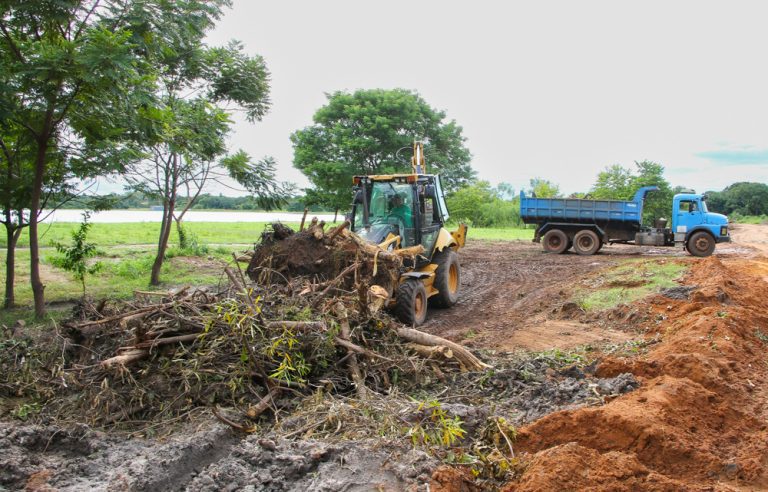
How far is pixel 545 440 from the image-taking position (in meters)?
4.17

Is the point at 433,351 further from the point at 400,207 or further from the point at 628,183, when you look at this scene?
the point at 628,183

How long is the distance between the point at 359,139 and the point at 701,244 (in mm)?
15385

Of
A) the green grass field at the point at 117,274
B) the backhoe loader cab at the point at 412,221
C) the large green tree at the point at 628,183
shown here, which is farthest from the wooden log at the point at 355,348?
the large green tree at the point at 628,183

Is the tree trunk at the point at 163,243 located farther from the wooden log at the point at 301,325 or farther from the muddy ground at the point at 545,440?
the wooden log at the point at 301,325

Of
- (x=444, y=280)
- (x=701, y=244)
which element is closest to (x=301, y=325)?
(x=444, y=280)

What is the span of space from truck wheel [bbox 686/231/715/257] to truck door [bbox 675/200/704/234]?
32cm

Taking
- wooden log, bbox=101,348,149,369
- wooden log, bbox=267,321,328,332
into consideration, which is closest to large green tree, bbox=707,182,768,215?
wooden log, bbox=267,321,328,332

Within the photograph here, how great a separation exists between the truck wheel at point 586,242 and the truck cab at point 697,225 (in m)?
2.40

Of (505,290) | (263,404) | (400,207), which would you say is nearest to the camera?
(263,404)

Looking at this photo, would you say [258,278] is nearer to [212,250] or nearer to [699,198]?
[212,250]

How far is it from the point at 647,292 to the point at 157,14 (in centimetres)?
913

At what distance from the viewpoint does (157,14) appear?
894 centimetres

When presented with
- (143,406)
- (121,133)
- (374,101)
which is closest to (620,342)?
(143,406)

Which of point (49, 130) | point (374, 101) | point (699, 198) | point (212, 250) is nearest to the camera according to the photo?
point (49, 130)
